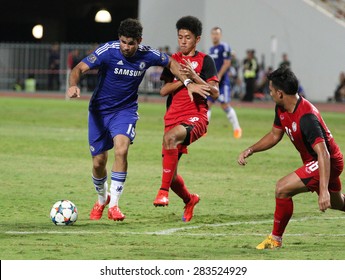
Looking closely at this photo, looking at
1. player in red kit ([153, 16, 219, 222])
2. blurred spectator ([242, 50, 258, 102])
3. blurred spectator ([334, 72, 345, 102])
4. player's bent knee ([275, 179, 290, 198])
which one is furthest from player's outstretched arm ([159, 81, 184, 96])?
blurred spectator ([334, 72, 345, 102])

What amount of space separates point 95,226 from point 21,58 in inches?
1403

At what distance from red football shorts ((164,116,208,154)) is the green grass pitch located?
0.88 metres

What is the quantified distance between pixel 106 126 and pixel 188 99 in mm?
1040

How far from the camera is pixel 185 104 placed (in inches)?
470

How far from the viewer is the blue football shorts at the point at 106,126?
11.5 metres

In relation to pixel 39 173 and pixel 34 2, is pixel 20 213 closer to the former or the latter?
pixel 39 173

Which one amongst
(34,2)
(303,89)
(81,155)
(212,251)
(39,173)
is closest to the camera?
(212,251)

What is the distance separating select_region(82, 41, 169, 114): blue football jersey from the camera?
1145 centimetres

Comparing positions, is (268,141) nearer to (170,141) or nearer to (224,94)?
(170,141)

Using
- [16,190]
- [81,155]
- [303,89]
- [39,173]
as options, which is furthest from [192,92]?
[303,89]

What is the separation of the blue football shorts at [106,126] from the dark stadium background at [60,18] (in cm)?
4115

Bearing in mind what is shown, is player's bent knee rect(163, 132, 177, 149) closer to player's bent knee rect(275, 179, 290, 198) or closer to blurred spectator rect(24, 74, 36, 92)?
player's bent knee rect(275, 179, 290, 198)

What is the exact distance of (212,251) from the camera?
9297 mm

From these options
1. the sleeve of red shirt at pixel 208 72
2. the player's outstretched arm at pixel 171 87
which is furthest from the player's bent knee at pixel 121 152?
the sleeve of red shirt at pixel 208 72
